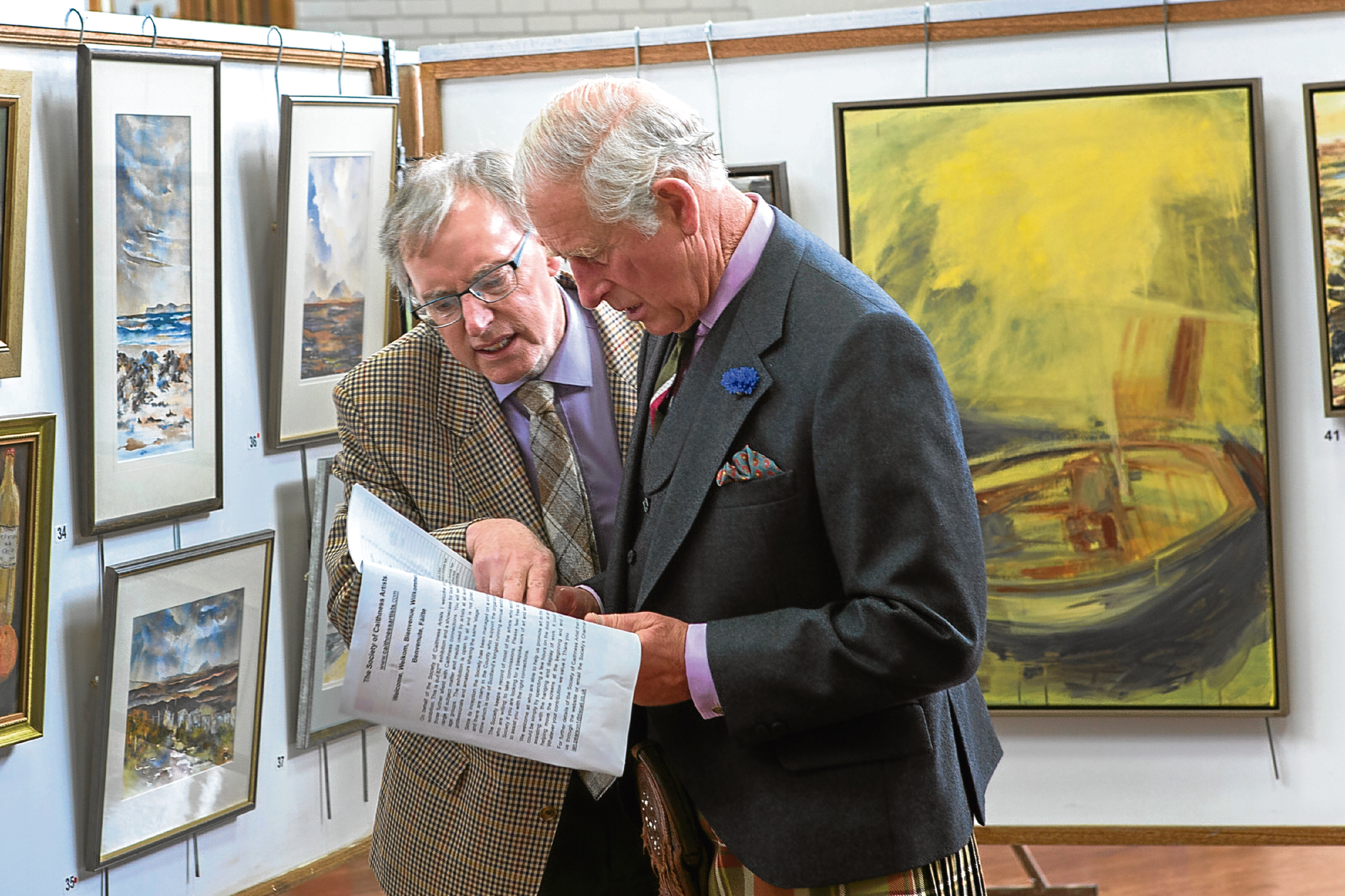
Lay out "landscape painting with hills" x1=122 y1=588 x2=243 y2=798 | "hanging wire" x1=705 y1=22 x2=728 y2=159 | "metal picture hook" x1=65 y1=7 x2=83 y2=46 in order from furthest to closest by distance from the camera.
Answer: "hanging wire" x1=705 y1=22 x2=728 y2=159 → "landscape painting with hills" x1=122 y1=588 x2=243 y2=798 → "metal picture hook" x1=65 y1=7 x2=83 y2=46

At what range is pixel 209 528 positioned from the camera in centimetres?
296

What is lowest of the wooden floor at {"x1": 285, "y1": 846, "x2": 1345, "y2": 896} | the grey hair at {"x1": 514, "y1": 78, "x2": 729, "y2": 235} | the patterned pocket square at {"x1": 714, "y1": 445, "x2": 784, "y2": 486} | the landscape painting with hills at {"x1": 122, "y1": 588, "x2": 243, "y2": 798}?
the wooden floor at {"x1": 285, "y1": 846, "x2": 1345, "y2": 896}

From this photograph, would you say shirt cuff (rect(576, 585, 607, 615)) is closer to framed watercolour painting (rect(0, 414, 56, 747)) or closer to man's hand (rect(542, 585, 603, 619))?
man's hand (rect(542, 585, 603, 619))

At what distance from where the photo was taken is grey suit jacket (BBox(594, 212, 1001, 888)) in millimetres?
1225

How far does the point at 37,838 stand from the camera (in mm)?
2588

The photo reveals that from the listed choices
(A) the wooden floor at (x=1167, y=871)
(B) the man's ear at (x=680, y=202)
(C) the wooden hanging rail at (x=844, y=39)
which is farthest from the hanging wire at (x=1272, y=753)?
(B) the man's ear at (x=680, y=202)

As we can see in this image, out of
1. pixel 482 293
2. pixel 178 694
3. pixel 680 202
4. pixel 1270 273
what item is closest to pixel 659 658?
pixel 680 202

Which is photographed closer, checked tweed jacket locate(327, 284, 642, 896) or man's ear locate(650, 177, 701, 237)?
man's ear locate(650, 177, 701, 237)

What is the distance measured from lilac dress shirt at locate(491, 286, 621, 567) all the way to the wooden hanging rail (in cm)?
135

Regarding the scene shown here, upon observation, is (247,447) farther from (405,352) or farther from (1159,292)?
(1159,292)

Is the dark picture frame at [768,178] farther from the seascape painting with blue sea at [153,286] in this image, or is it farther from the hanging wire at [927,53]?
the seascape painting with blue sea at [153,286]

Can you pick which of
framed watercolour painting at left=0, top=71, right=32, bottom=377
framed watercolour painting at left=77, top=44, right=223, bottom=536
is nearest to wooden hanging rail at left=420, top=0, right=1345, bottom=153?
framed watercolour painting at left=77, top=44, right=223, bottom=536

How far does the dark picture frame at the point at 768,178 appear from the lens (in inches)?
119

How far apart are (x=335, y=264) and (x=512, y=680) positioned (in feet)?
6.98
